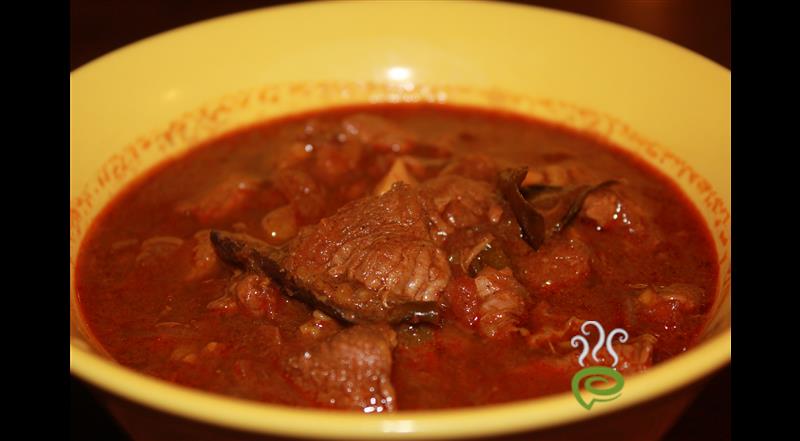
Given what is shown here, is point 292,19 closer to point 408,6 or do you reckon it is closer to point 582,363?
point 408,6

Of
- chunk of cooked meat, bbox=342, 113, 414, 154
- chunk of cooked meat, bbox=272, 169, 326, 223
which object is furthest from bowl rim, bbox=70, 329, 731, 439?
chunk of cooked meat, bbox=342, 113, 414, 154

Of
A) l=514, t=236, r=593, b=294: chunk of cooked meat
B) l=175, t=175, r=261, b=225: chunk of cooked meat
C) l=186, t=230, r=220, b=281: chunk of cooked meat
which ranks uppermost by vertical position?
l=175, t=175, r=261, b=225: chunk of cooked meat

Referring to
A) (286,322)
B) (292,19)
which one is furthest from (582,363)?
(292,19)

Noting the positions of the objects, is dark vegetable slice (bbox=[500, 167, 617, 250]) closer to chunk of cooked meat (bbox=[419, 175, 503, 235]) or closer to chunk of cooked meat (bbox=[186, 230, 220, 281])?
chunk of cooked meat (bbox=[419, 175, 503, 235])

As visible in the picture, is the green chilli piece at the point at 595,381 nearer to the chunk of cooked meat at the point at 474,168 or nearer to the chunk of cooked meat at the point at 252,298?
the chunk of cooked meat at the point at 252,298

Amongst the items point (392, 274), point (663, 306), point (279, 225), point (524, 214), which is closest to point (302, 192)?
point (279, 225)

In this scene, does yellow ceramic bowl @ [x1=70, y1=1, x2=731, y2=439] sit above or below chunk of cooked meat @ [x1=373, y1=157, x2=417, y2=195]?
above
